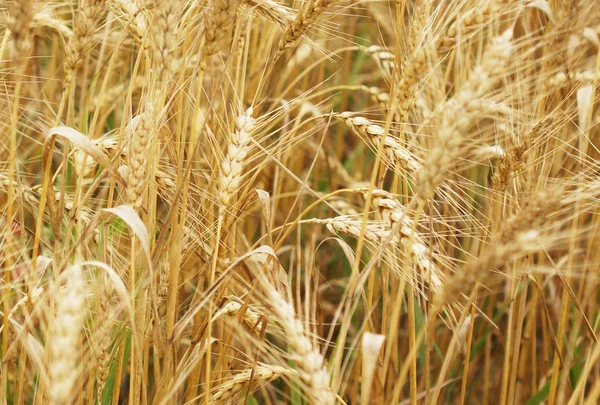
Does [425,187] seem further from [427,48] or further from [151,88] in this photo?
[151,88]

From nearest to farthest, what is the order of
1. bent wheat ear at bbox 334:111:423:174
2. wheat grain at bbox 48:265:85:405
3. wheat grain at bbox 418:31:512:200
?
wheat grain at bbox 48:265:85:405 → wheat grain at bbox 418:31:512:200 → bent wheat ear at bbox 334:111:423:174

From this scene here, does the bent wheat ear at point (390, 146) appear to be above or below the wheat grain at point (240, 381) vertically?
above

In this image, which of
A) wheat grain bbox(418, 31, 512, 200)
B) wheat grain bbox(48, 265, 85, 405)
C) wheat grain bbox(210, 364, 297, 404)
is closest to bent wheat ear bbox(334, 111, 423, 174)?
wheat grain bbox(418, 31, 512, 200)

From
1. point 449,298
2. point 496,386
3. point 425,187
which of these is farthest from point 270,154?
point 496,386

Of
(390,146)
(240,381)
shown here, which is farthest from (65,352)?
(390,146)

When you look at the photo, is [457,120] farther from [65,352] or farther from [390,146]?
[65,352]

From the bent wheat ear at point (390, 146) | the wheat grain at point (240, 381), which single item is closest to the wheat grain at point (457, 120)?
the bent wheat ear at point (390, 146)

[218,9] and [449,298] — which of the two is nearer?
[449,298]

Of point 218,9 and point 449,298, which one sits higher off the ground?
point 218,9

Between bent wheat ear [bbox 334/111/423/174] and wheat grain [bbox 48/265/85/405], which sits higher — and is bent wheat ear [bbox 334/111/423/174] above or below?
above

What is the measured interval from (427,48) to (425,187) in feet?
0.70

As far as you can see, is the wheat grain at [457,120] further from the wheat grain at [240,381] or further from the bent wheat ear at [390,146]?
the wheat grain at [240,381]

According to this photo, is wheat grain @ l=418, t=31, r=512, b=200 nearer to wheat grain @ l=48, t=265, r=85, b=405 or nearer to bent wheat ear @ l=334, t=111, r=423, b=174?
bent wheat ear @ l=334, t=111, r=423, b=174

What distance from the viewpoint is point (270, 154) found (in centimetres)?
103
